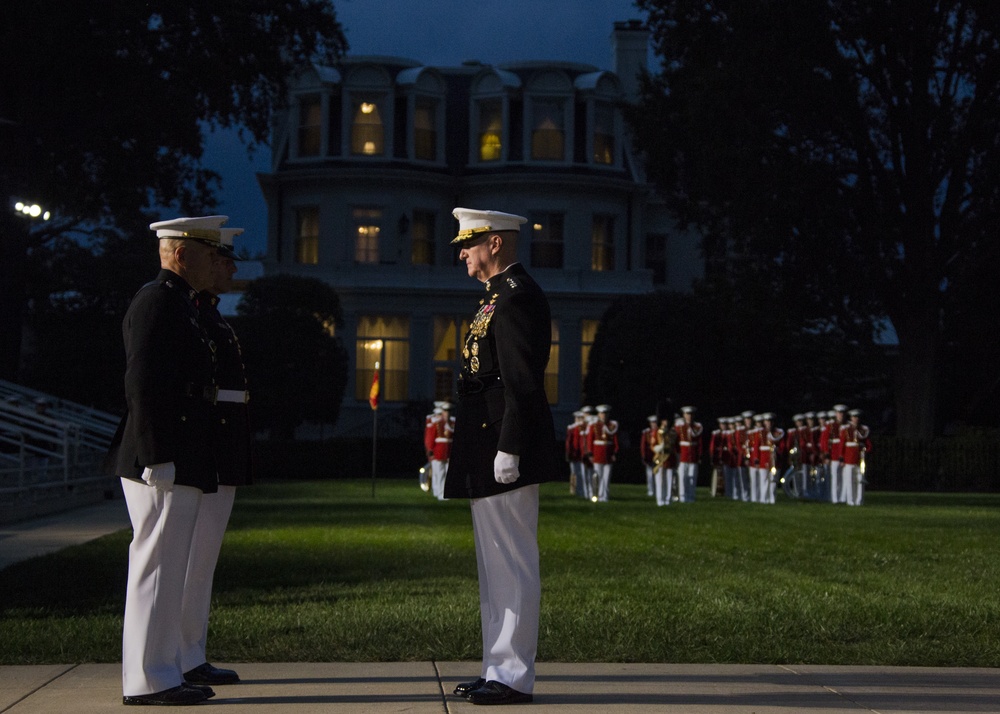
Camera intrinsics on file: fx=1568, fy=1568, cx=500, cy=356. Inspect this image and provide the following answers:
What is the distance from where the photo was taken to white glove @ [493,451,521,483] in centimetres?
711

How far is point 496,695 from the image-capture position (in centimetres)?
715

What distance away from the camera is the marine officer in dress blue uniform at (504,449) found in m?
7.21

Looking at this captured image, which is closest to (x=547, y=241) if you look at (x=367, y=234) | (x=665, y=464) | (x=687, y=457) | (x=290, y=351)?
(x=367, y=234)

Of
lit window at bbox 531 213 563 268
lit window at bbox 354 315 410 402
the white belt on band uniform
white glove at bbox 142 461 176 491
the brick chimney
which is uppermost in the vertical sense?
the brick chimney

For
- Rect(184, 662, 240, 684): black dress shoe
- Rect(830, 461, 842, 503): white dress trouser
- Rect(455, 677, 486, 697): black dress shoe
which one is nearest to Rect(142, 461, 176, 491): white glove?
Rect(184, 662, 240, 684): black dress shoe

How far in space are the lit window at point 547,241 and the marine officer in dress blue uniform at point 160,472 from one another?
149 ft

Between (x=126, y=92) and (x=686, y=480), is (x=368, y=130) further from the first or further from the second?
(x=686, y=480)

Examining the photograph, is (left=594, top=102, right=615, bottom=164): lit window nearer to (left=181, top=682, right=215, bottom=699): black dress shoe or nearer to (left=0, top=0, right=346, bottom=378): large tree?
(left=0, top=0, right=346, bottom=378): large tree

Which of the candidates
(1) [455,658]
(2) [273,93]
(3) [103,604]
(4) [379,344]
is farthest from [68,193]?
(1) [455,658]

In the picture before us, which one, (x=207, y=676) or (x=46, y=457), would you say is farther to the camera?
(x=46, y=457)

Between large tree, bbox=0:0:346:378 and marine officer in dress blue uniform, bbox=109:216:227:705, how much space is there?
23812 millimetres

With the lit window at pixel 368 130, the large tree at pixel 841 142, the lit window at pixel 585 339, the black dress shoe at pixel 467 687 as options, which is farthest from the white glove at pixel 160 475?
the lit window at pixel 368 130

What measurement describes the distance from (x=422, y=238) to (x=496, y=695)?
4626cm

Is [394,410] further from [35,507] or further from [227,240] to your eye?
[227,240]
